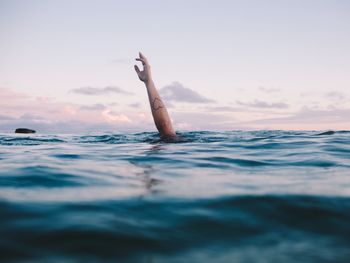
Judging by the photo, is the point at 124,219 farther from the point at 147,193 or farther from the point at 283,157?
the point at 283,157

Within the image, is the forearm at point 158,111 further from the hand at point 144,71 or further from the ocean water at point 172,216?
the ocean water at point 172,216

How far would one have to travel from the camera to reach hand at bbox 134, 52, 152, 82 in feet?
28.7

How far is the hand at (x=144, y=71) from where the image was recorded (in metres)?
8.73

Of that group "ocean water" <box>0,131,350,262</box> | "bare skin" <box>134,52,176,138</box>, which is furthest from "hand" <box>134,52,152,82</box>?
"ocean water" <box>0,131,350,262</box>

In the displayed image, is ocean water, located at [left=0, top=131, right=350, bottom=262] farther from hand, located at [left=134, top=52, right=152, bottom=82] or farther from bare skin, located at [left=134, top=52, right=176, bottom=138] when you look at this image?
hand, located at [left=134, top=52, right=152, bottom=82]

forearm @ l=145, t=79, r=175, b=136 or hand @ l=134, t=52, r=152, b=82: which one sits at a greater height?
hand @ l=134, t=52, r=152, b=82

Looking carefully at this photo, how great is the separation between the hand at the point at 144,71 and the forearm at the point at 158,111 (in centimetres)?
11

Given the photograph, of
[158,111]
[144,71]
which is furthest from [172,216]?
[144,71]

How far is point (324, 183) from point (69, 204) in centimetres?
275

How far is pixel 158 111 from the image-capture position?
8.40 meters

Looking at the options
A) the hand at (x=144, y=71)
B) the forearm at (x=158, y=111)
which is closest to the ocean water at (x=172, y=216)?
the forearm at (x=158, y=111)

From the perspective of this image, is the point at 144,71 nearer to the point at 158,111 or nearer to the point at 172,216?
the point at 158,111

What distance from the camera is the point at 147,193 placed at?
309 cm

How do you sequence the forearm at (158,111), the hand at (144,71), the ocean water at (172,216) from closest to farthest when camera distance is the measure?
the ocean water at (172,216)
the forearm at (158,111)
the hand at (144,71)
